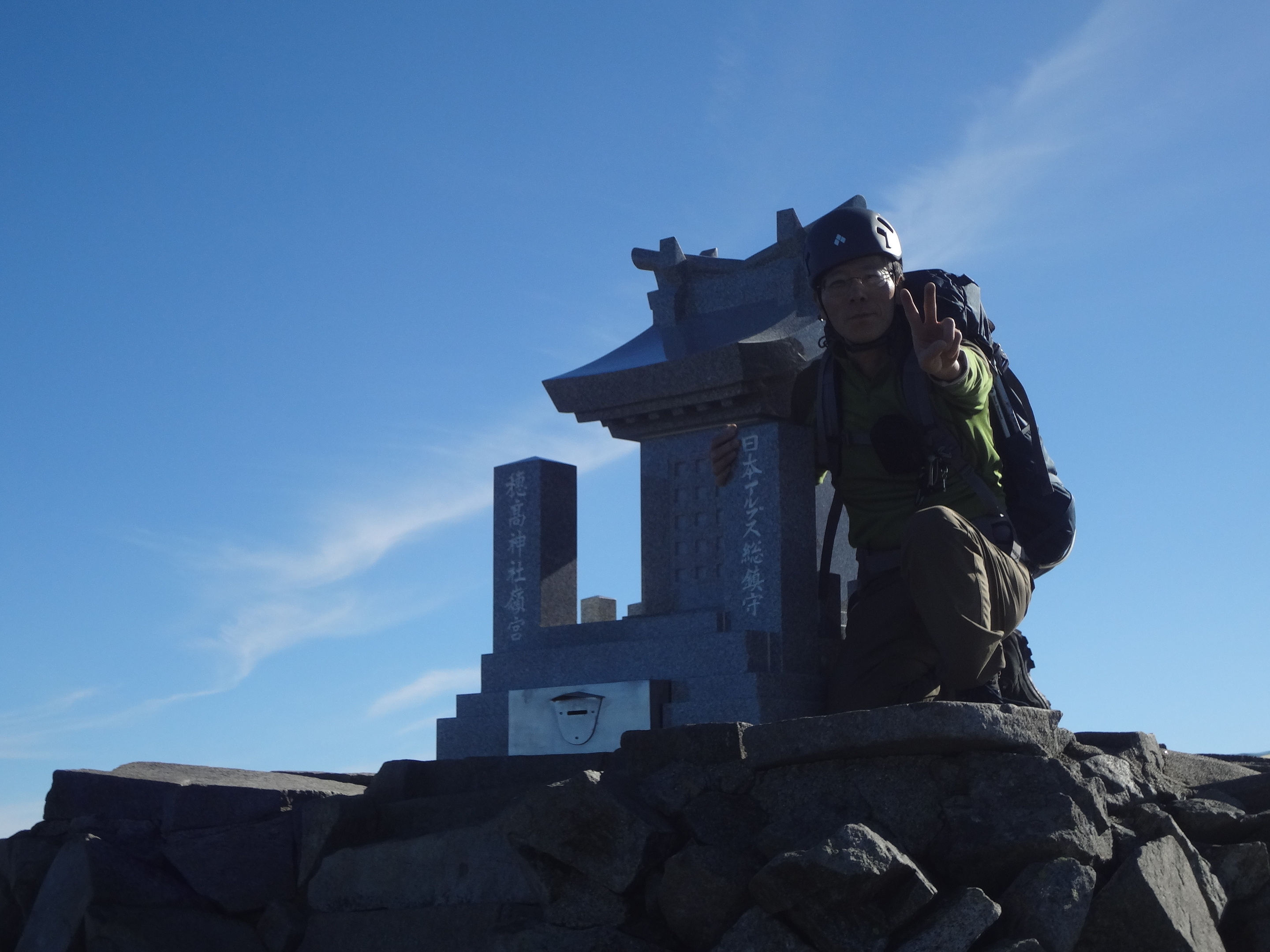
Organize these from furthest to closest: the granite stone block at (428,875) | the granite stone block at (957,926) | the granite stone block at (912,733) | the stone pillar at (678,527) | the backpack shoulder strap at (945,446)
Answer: the stone pillar at (678,527) → the backpack shoulder strap at (945,446) → the granite stone block at (428,875) → the granite stone block at (912,733) → the granite stone block at (957,926)

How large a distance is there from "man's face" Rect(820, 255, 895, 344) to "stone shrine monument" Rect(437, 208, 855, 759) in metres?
1.76

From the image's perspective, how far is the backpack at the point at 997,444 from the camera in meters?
4.62

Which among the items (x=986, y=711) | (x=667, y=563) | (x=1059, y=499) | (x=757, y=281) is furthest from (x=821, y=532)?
(x=986, y=711)

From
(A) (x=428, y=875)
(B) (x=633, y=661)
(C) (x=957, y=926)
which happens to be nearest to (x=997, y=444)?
(C) (x=957, y=926)

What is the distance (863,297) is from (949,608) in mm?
1427

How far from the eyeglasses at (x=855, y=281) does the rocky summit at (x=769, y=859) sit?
5.77ft

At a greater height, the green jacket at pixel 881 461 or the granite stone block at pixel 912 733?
the green jacket at pixel 881 461

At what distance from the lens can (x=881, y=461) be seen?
4.79 meters

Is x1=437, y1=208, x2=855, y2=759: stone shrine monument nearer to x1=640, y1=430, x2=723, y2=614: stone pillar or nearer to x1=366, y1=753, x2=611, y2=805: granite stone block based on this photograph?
x1=640, y1=430, x2=723, y2=614: stone pillar

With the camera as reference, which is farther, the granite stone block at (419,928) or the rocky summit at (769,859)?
the granite stone block at (419,928)

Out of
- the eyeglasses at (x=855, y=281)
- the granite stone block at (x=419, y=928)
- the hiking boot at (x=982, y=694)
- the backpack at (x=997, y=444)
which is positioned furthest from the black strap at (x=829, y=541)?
the granite stone block at (x=419, y=928)

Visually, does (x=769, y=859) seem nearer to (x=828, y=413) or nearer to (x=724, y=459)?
(x=828, y=413)

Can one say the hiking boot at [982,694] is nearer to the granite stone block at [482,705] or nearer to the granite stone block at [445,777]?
the granite stone block at [445,777]

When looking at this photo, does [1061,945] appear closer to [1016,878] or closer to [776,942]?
[1016,878]
